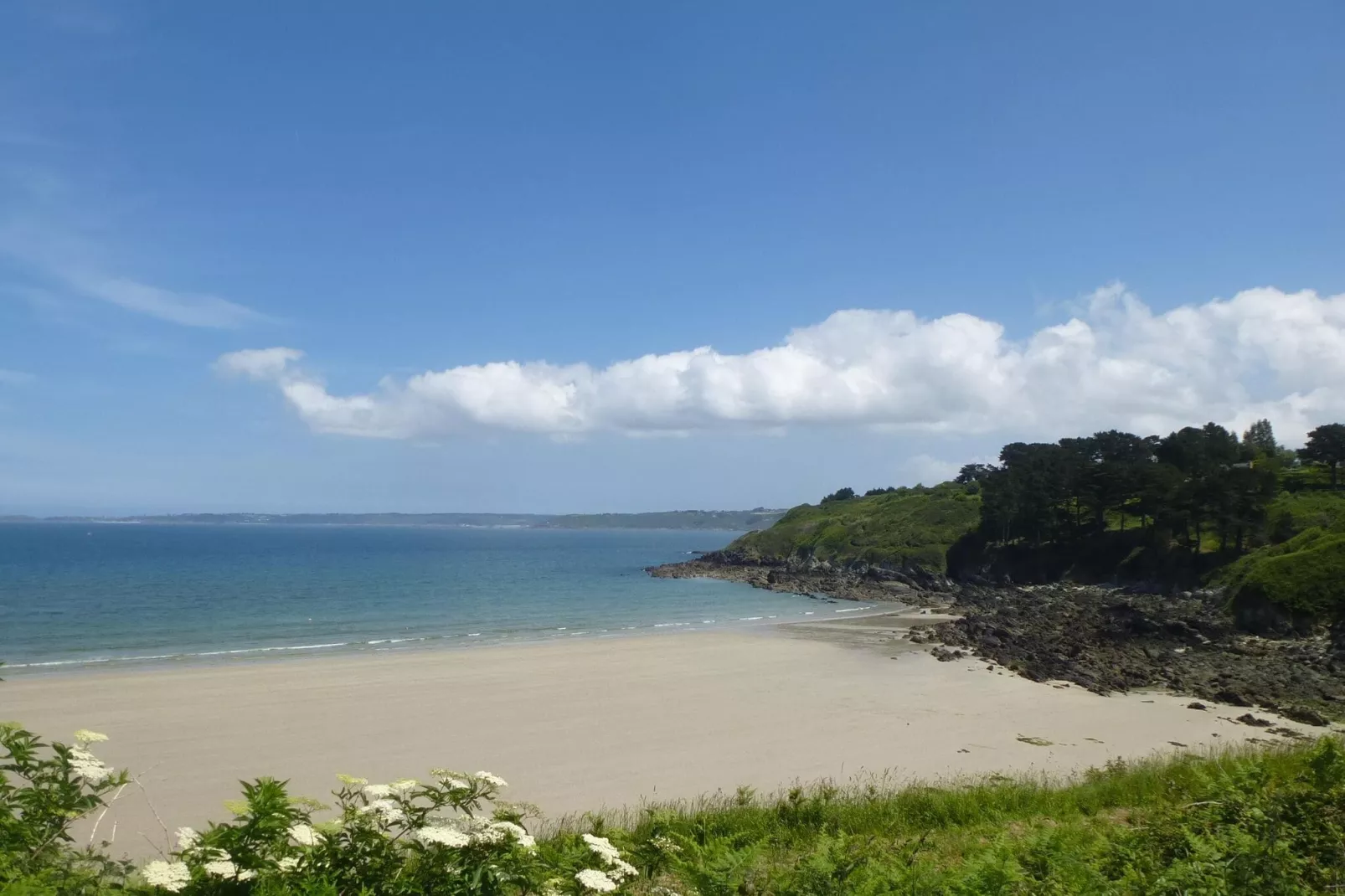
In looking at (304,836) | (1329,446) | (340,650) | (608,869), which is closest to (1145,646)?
(340,650)

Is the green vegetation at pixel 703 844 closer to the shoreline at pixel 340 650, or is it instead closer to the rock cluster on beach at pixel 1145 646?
the rock cluster on beach at pixel 1145 646

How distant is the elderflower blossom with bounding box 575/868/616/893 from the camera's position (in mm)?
4387

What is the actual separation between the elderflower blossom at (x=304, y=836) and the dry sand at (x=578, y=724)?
955 centimetres

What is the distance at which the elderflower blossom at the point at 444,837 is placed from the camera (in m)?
4.31

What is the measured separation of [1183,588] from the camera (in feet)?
169

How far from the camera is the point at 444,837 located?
170 inches

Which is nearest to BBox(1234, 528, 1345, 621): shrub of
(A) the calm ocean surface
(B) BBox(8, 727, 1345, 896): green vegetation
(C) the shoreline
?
(C) the shoreline

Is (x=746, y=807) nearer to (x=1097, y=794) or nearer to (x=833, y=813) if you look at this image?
(x=833, y=813)

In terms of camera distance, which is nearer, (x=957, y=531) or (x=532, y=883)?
(x=532, y=883)

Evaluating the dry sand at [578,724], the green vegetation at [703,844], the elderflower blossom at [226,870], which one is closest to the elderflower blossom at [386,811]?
the green vegetation at [703,844]

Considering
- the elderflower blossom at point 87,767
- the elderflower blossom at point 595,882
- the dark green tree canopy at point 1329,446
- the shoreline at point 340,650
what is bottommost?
the shoreline at point 340,650

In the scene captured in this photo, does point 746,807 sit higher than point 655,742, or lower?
higher

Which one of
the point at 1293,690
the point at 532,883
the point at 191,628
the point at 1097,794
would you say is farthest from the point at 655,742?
the point at 191,628

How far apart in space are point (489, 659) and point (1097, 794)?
83.4 ft
